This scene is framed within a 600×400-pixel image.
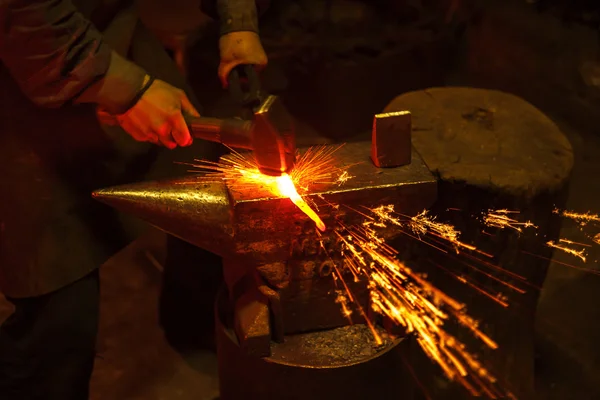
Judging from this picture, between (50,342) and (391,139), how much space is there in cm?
141

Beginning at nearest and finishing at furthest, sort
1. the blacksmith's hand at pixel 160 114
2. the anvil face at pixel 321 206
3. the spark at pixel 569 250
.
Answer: the anvil face at pixel 321 206
the blacksmith's hand at pixel 160 114
the spark at pixel 569 250

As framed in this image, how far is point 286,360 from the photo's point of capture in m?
2.06

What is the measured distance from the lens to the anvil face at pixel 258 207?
187 cm

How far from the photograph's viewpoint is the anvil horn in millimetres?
1924

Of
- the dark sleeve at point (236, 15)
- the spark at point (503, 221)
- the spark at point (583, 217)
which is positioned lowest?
the spark at point (583, 217)

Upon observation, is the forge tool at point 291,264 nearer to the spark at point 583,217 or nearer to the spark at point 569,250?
the spark at point 569,250

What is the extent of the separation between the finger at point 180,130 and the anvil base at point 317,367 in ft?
1.90

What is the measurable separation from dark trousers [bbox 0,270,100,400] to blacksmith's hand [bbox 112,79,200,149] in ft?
2.14

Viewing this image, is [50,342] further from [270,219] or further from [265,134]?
[265,134]

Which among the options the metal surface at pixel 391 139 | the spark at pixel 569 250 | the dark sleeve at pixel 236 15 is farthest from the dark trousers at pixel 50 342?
the spark at pixel 569 250

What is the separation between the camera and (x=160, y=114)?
2139 millimetres

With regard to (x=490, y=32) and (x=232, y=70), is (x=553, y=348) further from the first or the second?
(x=490, y=32)

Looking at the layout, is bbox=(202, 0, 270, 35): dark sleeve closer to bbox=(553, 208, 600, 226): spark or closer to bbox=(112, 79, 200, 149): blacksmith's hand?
bbox=(112, 79, 200, 149): blacksmith's hand

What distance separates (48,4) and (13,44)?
0.52ft
